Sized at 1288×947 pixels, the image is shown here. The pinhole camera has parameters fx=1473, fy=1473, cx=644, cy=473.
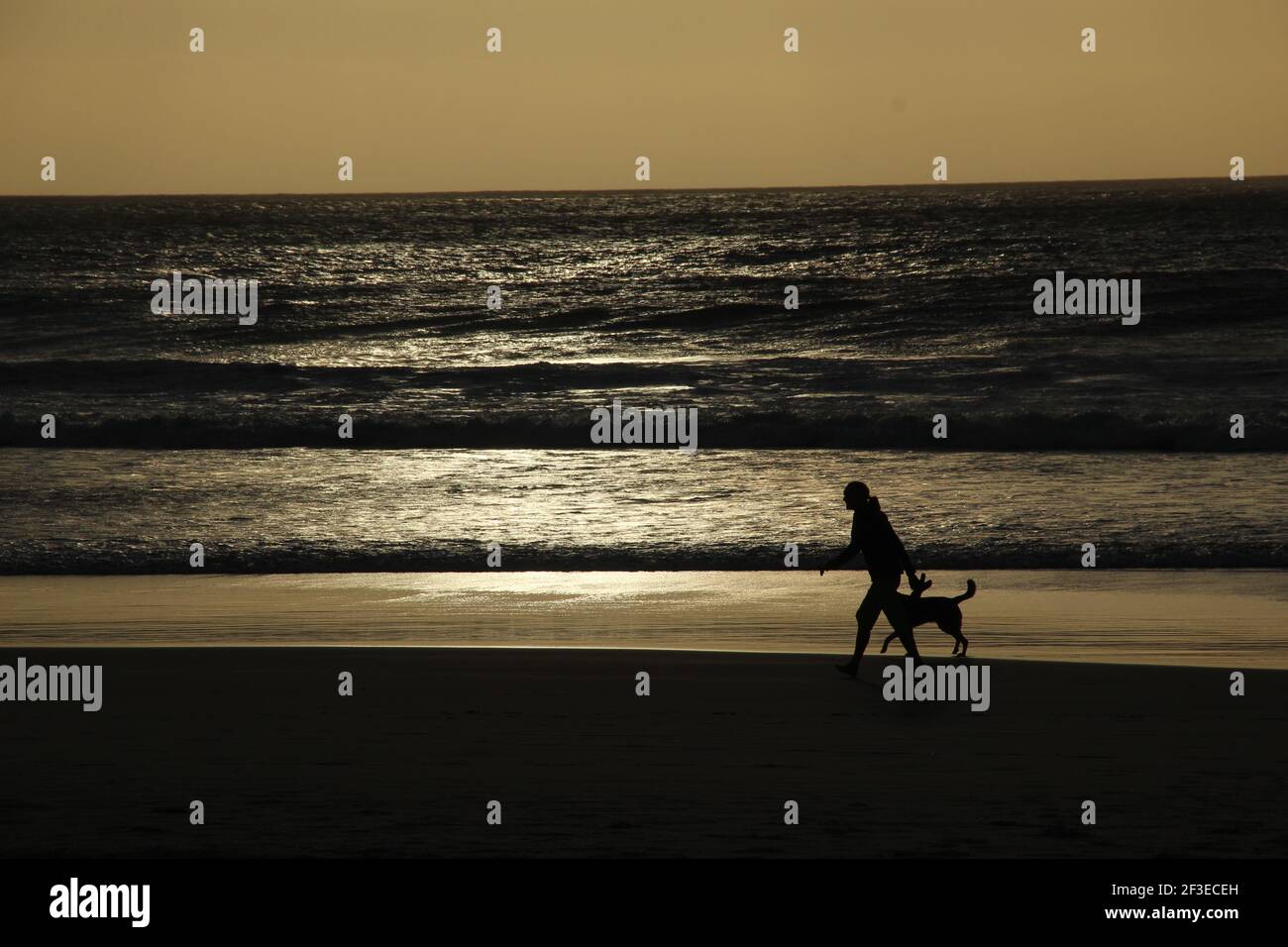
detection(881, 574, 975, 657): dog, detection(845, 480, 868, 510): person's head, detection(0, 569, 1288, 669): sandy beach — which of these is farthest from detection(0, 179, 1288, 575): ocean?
detection(845, 480, 868, 510): person's head

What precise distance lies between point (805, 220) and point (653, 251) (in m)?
14.9

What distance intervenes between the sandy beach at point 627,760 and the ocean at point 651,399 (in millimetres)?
4919

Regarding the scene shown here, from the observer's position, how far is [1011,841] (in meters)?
6.18

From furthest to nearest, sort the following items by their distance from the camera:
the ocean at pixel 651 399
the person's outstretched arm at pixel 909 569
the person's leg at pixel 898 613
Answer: the ocean at pixel 651 399 → the person's leg at pixel 898 613 → the person's outstretched arm at pixel 909 569

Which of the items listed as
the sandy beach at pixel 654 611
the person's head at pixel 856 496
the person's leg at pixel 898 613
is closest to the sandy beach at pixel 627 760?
the person's leg at pixel 898 613

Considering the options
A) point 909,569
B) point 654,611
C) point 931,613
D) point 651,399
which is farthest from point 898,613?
point 651,399

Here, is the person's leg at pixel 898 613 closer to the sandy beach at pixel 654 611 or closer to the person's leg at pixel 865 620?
the person's leg at pixel 865 620

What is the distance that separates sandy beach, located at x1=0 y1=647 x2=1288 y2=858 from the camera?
6.26m

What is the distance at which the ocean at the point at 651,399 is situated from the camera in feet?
50.4

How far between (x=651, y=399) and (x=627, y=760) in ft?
71.0

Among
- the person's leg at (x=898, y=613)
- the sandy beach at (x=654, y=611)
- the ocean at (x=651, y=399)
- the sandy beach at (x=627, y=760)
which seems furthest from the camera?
the ocean at (x=651, y=399)

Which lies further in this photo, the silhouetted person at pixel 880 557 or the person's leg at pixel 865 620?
the person's leg at pixel 865 620
